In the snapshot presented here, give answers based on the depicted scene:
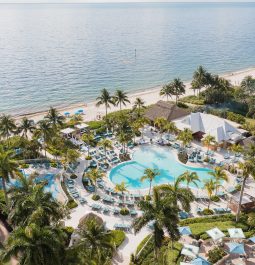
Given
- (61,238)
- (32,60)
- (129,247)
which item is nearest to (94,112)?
(129,247)

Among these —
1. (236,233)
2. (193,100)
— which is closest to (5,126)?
(236,233)

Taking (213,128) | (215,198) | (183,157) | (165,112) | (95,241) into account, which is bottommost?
(183,157)

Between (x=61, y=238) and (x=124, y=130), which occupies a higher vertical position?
(x=61, y=238)

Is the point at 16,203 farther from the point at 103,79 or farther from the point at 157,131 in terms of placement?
the point at 103,79

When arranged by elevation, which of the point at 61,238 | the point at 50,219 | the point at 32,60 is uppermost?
the point at 61,238

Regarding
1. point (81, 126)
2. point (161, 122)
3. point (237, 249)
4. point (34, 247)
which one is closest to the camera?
point (34, 247)

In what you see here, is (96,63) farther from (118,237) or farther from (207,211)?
(118,237)

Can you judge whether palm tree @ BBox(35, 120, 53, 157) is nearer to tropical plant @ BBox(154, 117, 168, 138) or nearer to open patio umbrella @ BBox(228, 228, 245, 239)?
tropical plant @ BBox(154, 117, 168, 138)
